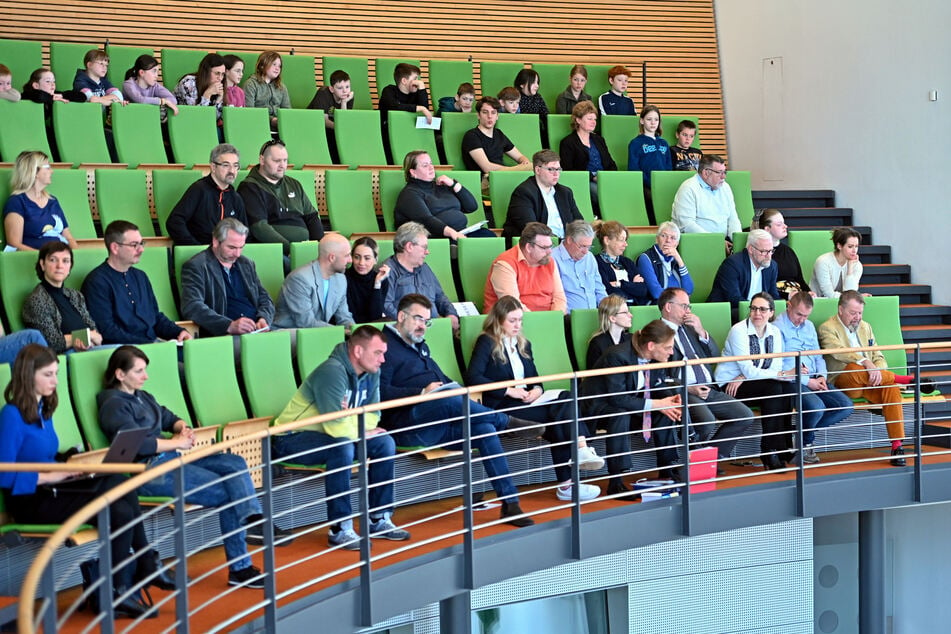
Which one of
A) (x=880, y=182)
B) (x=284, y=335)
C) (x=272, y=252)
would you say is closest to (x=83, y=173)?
(x=272, y=252)

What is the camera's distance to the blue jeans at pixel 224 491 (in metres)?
3.95

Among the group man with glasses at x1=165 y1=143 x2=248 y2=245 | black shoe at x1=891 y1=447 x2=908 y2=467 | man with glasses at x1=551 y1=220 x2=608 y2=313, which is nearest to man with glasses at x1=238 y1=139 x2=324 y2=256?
man with glasses at x1=165 y1=143 x2=248 y2=245

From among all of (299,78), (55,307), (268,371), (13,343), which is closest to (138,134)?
(299,78)

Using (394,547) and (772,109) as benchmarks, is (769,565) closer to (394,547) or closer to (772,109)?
(394,547)

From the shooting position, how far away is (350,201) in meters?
6.53

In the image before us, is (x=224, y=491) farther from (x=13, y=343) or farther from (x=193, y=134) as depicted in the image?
(x=193, y=134)

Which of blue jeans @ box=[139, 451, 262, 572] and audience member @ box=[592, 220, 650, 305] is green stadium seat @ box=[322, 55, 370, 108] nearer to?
audience member @ box=[592, 220, 650, 305]

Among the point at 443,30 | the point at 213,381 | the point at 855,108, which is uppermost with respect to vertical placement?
the point at 443,30

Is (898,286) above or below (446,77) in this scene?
below

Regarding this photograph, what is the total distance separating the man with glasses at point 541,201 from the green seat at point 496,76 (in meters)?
1.90

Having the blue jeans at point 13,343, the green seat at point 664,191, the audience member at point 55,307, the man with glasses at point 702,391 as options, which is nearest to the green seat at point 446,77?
the green seat at point 664,191

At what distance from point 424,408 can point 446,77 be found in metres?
4.00

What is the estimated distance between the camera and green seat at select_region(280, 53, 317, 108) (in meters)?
7.87

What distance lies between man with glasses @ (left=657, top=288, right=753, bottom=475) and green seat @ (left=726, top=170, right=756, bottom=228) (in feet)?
6.01
